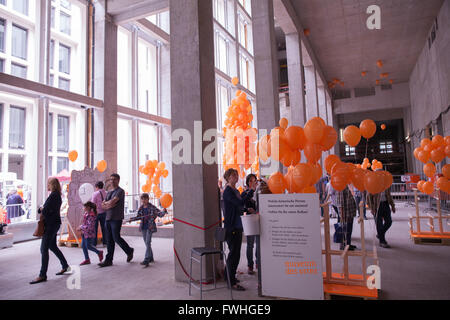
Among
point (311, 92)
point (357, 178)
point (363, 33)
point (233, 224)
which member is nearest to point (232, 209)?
point (233, 224)

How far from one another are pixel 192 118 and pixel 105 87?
7.45 m

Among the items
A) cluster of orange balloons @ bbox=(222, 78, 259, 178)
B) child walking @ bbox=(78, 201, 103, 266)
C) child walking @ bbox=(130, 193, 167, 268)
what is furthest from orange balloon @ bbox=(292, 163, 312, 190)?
cluster of orange balloons @ bbox=(222, 78, 259, 178)

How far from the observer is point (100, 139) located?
1077 centimetres

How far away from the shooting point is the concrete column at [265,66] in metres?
8.69

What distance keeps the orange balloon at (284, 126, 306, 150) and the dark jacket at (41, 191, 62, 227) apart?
3869mm

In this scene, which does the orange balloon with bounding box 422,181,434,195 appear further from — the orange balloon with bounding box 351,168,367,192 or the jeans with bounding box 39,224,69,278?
the jeans with bounding box 39,224,69,278

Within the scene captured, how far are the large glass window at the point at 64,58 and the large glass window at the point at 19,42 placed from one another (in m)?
1.45

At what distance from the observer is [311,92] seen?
17.1 meters

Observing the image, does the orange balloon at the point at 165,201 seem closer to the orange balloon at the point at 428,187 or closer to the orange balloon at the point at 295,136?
the orange balloon at the point at 295,136

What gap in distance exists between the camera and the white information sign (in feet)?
11.9

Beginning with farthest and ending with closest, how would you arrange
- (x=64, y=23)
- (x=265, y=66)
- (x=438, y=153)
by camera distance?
(x=64, y=23), (x=265, y=66), (x=438, y=153)

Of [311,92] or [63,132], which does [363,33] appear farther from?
[63,132]
